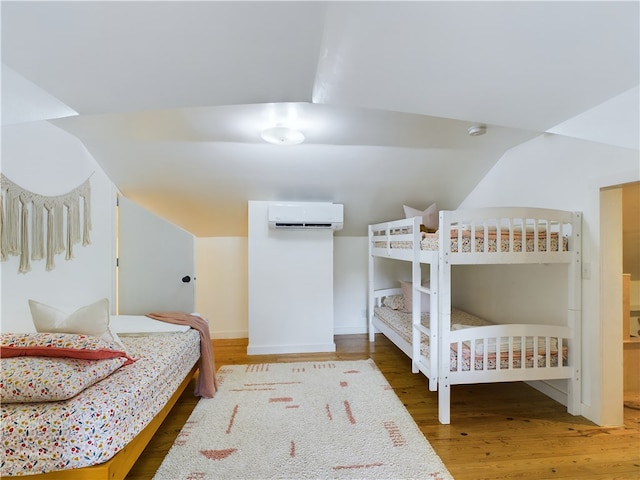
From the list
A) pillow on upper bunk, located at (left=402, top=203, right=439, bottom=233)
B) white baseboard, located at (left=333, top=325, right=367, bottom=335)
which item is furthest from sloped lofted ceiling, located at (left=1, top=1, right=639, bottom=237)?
white baseboard, located at (left=333, top=325, right=367, bottom=335)

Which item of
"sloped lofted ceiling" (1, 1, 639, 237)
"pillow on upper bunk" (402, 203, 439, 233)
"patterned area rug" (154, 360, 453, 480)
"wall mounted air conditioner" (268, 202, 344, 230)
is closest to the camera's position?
"sloped lofted ceiling" (1, 1, 639, 237)

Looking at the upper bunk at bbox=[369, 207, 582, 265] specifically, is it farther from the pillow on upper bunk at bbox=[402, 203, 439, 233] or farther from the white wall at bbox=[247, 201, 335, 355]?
the white wall at bbox=[247, 201, 335, 355]

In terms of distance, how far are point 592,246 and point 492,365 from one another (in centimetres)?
107

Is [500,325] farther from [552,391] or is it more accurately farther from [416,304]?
[552,391]

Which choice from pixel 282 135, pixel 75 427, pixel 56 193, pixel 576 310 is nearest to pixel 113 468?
pixel 75 427

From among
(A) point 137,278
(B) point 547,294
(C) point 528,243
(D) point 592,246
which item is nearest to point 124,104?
(A) point 137,278

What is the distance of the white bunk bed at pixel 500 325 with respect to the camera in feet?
6.64

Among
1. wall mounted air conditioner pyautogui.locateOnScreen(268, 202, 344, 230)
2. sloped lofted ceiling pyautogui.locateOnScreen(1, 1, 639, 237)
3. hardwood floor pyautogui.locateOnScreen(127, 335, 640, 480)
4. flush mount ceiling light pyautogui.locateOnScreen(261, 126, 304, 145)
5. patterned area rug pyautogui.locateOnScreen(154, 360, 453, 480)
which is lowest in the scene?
hardwood floor pyautogui.locateOnScreen(127, 335, 640, 480)

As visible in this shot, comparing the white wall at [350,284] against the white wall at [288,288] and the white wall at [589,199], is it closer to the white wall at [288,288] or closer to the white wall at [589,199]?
the white wall at [288,288]

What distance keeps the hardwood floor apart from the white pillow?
777 mm

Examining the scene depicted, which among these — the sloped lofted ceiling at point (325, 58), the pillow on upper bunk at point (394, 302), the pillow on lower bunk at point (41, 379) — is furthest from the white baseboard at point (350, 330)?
the pillow on lower bunk at point (41, 379)

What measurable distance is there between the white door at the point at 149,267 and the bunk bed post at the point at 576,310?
3.13 meters

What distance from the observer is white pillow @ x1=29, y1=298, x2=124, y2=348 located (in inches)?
64.6

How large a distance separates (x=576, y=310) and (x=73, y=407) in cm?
298
